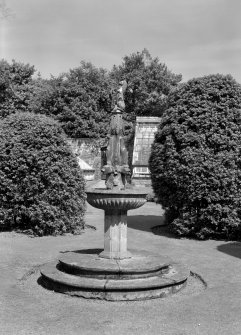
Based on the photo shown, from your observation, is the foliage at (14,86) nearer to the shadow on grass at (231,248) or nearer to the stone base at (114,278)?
the shadow on grass at (231,248)

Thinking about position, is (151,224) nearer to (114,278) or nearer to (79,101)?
(114,278)

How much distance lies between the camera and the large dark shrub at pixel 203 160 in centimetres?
1303

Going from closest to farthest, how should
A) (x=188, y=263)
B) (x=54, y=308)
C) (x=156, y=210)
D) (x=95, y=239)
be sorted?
(x=54, y=308)
(x=188, y=263)
(x=95, y=239)
(x=156, y=210)

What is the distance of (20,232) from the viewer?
13.8 metres

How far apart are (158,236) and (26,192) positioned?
15.0ft

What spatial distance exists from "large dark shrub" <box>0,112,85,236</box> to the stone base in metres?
5.06

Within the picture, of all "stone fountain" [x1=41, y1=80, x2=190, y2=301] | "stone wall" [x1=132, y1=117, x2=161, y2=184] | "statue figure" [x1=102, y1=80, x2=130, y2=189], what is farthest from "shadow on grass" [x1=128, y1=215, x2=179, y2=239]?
"stone wall" [x1=132, y1=117, x2=161, y2=184]

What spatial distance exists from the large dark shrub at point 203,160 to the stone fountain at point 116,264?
171 inches

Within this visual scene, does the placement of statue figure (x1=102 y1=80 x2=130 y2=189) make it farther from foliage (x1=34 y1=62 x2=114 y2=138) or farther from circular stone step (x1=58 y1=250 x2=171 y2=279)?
foliage (x1=34 y1=62 x2=114 y2=138)

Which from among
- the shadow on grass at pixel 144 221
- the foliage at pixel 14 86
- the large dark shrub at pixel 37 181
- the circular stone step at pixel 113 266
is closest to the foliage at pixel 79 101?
the foliage at pixel 14 86

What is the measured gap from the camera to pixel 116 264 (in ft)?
26.5

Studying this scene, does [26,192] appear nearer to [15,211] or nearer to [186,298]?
[15,211]

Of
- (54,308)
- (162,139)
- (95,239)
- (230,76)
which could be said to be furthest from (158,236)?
(54,308)

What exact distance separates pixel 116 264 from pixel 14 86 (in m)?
42.2
